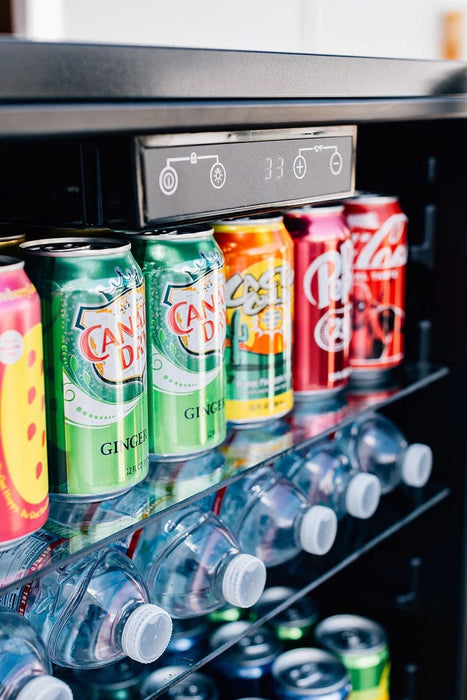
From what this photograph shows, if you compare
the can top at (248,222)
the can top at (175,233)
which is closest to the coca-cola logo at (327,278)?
the can top at (248,222)

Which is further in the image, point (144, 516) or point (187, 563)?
point (187, 563)

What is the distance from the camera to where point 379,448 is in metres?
1.37

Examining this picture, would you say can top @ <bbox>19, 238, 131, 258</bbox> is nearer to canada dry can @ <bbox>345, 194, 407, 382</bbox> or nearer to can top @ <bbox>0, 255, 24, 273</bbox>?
can top @ <bbox>0, 255, 24, 273</bbox>

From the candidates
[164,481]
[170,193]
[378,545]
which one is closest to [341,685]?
[378,545]

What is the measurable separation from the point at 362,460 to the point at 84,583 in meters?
0.60

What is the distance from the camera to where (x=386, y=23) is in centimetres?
344

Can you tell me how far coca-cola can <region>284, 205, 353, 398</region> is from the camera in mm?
1094

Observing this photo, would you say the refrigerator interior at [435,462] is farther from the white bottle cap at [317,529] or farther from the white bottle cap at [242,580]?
the white bottle cap at [242,580]

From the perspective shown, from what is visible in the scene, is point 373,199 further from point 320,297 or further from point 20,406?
point 20,406

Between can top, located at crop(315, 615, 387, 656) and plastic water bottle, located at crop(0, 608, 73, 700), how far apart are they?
2.25ft

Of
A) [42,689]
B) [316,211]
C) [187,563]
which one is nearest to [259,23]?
[316,211]

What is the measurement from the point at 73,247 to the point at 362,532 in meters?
0.68

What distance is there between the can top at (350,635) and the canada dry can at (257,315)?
52 cm

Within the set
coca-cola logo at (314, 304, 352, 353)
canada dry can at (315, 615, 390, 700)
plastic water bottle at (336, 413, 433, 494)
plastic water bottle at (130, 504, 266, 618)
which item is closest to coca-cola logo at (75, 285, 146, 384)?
plastic water bottle at (130, 504, 266, 618)
